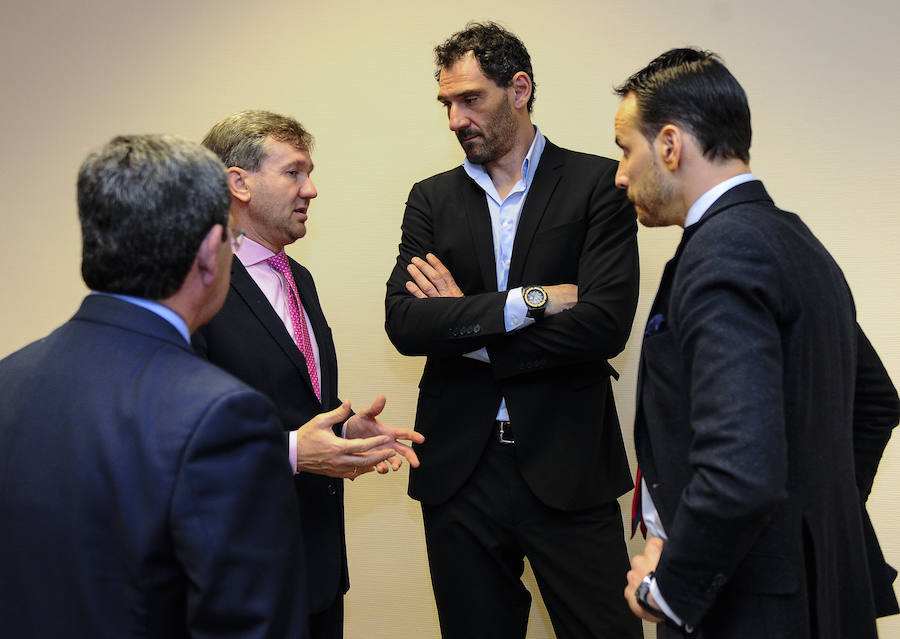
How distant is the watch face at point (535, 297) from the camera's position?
92.8 inches

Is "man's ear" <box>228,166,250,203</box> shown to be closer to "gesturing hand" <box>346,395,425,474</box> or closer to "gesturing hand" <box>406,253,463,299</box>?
"gesturing hand" <box>406,253,463,299</box>

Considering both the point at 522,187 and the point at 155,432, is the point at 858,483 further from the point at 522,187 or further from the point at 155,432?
the point at 155,432

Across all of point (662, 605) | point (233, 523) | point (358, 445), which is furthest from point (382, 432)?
point (233, 523)

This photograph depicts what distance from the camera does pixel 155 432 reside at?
1.22 m

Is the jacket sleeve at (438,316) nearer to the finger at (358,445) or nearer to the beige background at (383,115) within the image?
the finger at (358,445)

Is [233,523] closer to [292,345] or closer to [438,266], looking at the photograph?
[292,345]

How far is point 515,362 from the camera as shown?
7.80 feet

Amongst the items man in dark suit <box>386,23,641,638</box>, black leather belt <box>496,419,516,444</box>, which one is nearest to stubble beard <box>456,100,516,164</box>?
man in dark suit <box>386,23,641,638</box>

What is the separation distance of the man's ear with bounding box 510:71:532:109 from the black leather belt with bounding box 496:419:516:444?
982 mm

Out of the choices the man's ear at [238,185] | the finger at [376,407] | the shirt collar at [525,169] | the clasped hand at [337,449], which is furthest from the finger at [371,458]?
the shirt collar at [525,169]

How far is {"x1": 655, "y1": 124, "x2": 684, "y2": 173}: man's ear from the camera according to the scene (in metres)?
1.64

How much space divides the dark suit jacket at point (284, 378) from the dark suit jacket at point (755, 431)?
0.90 m

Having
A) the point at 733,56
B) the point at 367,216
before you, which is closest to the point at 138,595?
the point at 367,216

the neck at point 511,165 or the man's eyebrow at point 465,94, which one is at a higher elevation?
the man's eyebrow at point 465,94
